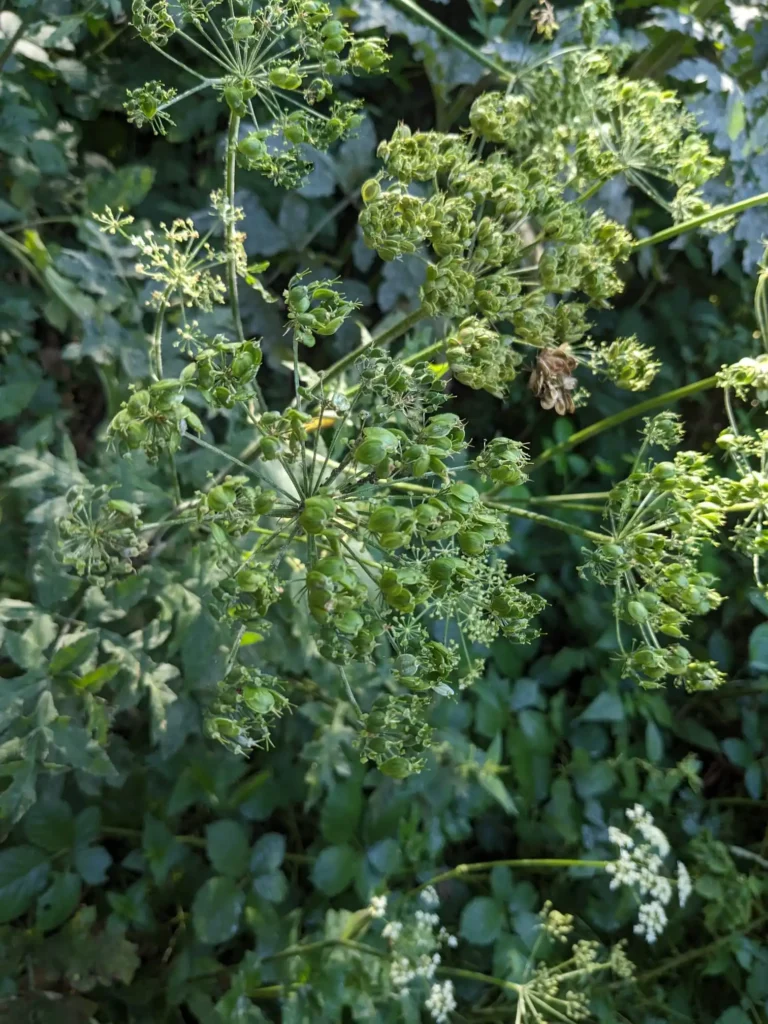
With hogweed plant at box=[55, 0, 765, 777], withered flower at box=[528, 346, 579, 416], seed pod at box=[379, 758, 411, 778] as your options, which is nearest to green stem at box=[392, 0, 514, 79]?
hogweed plant at box=[55, 0, 765, 777]

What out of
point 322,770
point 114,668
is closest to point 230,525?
point 114,668

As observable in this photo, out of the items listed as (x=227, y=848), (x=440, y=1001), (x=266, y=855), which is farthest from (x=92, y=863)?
(x=440, y=1001)

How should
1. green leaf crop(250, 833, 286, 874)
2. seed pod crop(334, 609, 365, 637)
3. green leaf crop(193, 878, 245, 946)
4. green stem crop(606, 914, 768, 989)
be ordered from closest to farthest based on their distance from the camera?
seed pod crop(334, 609, 365, 637) → green leaf crop(193, 878, 245, 946) → green leaf crop(250, 833, 286, 874) → green stem crop(606, 914, 768, 989)

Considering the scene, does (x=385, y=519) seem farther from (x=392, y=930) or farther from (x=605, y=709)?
(x=605, y=709)

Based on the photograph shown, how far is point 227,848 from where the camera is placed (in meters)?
2.06

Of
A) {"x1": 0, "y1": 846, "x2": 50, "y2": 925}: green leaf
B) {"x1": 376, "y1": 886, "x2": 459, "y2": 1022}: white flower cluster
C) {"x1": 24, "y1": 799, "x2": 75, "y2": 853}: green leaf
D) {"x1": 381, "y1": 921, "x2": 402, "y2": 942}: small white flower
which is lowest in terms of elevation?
{"x1": 376, "y1": 886, "x2": 459, "y2": 1022}: white flower cluster

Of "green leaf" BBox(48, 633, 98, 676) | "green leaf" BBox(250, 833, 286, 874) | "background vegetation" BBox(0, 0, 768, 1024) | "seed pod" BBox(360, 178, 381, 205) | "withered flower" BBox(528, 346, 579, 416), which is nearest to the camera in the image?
"seed pod" BBox(360, 178, 381, 205)

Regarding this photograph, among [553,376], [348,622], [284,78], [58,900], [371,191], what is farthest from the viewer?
[58,900]

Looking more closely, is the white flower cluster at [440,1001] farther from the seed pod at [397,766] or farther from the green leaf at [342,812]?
the seed pod at [397,766]

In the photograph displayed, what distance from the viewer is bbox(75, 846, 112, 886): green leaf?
1932 mm

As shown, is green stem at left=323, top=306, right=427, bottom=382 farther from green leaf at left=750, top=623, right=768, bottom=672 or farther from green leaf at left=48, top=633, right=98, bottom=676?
green leaf at left=750, top=623, right=768, bottom=672

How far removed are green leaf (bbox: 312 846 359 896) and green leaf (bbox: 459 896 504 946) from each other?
39 centimetres

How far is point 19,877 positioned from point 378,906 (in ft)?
2.98

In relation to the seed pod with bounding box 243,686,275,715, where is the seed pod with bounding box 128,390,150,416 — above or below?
above
